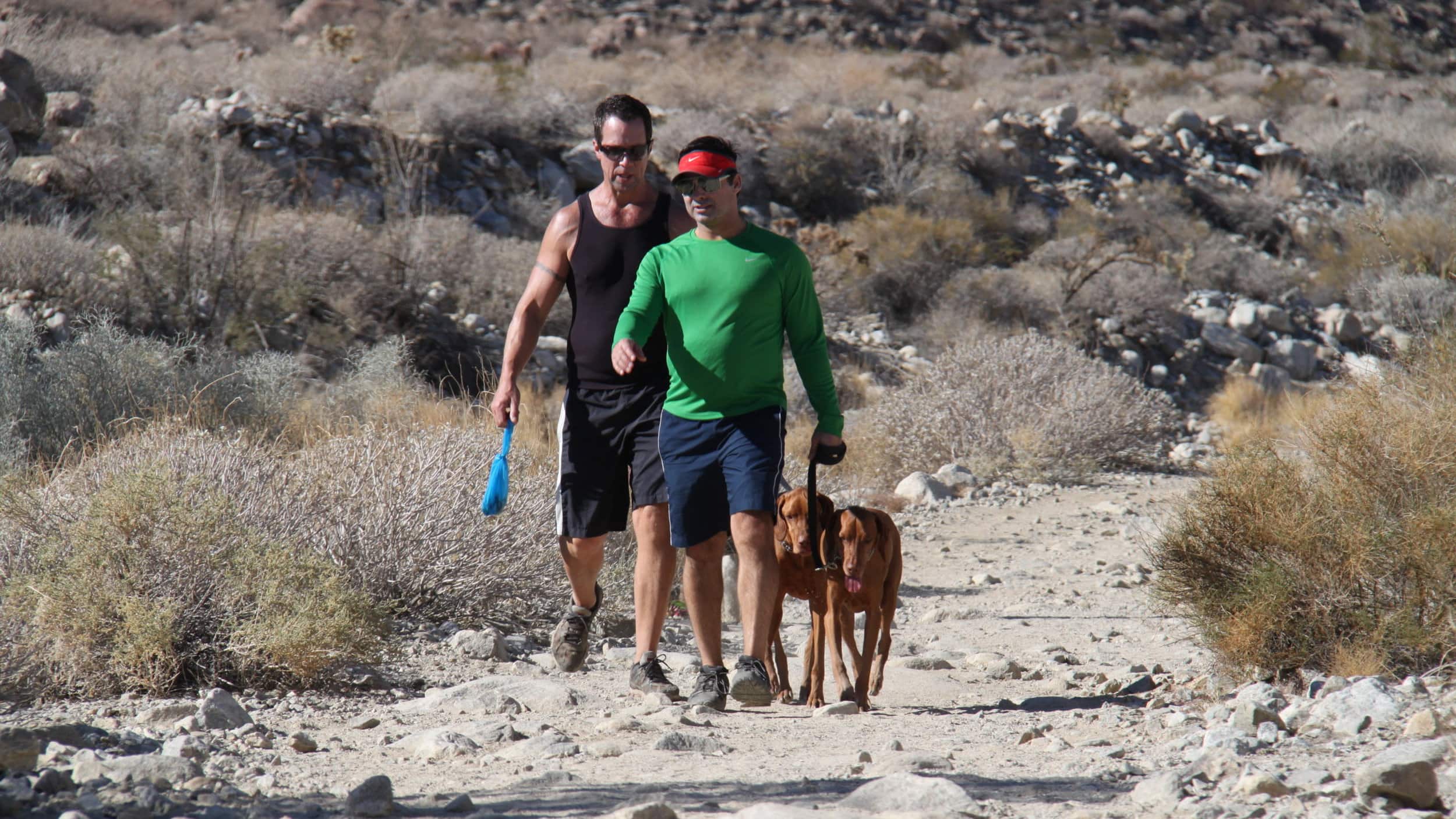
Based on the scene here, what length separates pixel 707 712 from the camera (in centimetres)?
439

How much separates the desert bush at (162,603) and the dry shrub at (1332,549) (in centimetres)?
339

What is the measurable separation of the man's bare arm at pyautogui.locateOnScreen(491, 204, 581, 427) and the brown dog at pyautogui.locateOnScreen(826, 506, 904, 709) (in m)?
1.36

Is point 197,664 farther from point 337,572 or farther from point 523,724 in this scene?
point 523,724

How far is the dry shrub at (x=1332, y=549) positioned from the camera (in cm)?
444

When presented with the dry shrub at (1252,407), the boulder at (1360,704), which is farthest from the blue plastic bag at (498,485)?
the dry shrub at (1252,407)

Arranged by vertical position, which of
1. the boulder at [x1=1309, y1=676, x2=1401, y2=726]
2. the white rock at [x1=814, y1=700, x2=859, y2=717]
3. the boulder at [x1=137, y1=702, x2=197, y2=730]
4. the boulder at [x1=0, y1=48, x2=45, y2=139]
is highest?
the boulder at [x1=0, y1=48, x2=45, y2=139]

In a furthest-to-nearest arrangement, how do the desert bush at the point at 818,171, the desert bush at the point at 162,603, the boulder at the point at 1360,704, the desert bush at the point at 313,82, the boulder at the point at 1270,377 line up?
the desert bush at the point at 818,171, the desert bush at the point at 313,82, the boulder at the point at 1270,377, the desert bush at the point at 162,603, the boulder at the point at 1360,704

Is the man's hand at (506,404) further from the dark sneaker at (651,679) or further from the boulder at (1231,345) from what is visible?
the boulder at (1231,345)

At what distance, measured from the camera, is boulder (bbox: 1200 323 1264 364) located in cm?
1873

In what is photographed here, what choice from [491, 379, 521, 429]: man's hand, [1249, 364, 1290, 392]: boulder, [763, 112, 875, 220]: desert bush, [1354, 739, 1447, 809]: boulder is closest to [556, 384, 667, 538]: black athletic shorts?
[491, 379, 521, 429]: man's hand

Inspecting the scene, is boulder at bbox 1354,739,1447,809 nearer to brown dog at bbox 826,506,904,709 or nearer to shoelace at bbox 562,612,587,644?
brown dog at bbox 826,506,904,709

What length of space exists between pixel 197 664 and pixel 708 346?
7.54 ft

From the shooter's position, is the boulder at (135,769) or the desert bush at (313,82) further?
the desert bush at (313,82)

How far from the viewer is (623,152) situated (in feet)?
15.5
